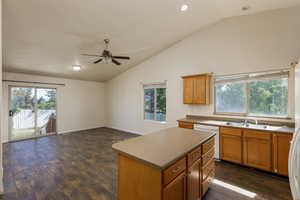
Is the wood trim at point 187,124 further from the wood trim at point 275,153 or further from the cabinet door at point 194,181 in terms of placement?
the cabinet door at point 194,181

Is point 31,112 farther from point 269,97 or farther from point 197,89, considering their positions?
point 269,97

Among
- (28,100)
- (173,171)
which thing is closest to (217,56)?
(173,171)

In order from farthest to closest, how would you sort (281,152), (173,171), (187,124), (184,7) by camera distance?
1. (187,124)
2. (184,7)
3. (281,152)
4. (173,171)

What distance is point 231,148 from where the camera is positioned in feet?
10.00

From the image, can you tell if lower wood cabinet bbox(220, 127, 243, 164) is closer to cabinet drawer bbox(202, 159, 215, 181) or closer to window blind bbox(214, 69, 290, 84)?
cabinet drawer bbox(202, 159, 215, 181)

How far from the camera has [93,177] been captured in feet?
8.46

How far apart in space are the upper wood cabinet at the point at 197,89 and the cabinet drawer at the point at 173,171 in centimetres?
270

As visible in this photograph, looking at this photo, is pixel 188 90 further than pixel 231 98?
Yes

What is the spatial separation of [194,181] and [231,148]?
1.90m

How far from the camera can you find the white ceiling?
8.41 feet

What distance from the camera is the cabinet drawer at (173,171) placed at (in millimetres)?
1210

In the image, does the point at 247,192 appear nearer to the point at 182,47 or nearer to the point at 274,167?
the point at 274,167

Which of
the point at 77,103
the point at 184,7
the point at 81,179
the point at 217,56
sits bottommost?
the point at 81,179

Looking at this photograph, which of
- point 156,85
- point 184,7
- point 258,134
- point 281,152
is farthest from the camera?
point 156,85
